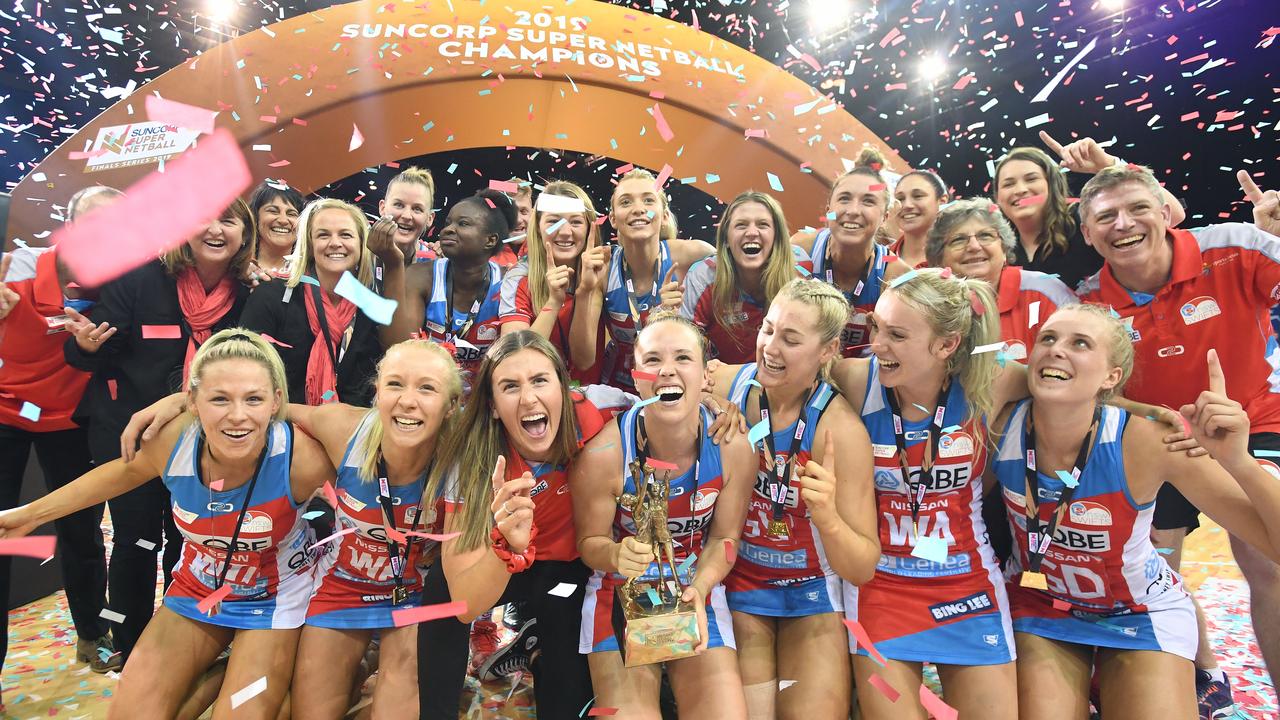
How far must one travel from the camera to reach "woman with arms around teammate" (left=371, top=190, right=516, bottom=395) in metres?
3.58

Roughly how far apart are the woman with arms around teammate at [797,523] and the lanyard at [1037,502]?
575 millimetres

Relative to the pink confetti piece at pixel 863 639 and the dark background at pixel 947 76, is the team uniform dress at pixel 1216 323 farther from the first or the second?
the dark background at pixel 947 76

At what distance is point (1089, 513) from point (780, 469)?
1.06m

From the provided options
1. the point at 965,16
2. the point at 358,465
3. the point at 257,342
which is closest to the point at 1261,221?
the point at 358,465

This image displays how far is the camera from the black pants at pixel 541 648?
8.18 feet

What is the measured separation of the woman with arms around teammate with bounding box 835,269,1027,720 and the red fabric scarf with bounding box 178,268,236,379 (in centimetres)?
288

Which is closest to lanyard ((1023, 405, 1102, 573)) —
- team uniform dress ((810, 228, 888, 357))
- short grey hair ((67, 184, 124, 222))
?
team uniform dress ((810, 228, 888, 357))

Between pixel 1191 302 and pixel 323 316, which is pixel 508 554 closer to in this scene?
pixel 323 316

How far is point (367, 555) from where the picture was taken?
2.75 metres

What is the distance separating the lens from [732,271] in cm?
340

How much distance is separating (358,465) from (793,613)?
1.74m

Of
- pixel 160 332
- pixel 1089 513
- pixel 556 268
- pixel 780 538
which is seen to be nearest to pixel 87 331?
pixel 160 332

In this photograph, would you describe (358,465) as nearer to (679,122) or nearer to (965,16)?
(679,122)

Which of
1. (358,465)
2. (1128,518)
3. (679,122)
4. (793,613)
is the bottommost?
(793,613)
